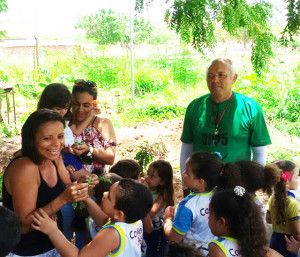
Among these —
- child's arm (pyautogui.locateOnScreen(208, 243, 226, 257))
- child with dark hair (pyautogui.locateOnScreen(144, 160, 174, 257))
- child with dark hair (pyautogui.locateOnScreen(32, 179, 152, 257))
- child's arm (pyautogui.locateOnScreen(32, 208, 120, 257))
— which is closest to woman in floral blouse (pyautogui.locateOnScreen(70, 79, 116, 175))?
child with dark hair (pyautogui.locateOnScreen(144, 160, 174, 257))

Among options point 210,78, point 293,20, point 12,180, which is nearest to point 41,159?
point 12,180

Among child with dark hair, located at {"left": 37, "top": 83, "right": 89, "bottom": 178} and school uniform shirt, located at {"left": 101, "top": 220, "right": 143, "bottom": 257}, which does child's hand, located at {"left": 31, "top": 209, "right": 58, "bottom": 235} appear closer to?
school uniform shirt, located at {"left": 101, "top": 220, "right": 143, "bottom": 257}

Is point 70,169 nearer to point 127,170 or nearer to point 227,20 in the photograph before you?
point 127,170

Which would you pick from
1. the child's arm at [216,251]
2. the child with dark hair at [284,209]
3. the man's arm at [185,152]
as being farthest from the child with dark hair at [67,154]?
the child with dark hair at [284,209]

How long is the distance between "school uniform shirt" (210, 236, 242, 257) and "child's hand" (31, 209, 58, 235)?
2.80ft

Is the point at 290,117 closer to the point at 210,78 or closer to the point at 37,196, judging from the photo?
the point at 210,78

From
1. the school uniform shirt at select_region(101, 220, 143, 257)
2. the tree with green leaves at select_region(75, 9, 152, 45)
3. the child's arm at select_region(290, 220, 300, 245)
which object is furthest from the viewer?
the tree with green leaves at select_region(75, 9, 152, 45)

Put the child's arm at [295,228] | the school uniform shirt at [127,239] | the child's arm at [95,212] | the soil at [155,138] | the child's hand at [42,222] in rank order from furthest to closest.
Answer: the soil at [155,138], the child's arm at [295,228], the child's arm at [95,212], the school uniform shirt at [127,239], the child's hand at [42,222]

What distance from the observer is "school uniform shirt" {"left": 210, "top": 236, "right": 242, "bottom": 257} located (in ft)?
6.08

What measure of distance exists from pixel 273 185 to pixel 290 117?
602 cm

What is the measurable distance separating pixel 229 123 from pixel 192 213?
0.88 m

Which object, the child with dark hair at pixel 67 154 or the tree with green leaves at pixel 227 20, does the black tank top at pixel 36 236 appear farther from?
the tree with green leaves at pixel 227 20

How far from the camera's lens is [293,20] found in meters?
2.61

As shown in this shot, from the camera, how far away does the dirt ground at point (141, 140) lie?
6478mm
